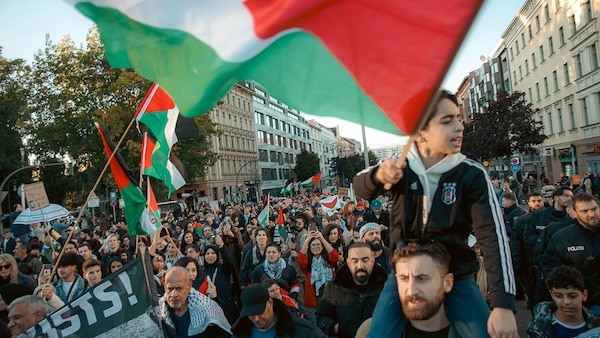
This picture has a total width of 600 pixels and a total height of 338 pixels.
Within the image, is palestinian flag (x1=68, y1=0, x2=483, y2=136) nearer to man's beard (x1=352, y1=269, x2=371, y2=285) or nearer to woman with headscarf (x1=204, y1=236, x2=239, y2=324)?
man's beard (x1=352, y1=269, x2=371, y2=285)

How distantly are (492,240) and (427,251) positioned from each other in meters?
0.35

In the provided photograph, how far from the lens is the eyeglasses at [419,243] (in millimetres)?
2404

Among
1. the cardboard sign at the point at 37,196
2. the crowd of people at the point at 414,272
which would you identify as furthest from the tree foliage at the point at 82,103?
the crowd of people at the point at 414,272

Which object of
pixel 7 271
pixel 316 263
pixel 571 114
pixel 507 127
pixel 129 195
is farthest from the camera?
pixel 507 127

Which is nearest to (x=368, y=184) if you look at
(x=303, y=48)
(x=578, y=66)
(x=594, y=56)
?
(x=303, y=48)

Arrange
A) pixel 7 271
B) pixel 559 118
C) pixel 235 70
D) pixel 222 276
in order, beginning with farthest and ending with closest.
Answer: pixel 559 118
pixel 222 276
pixel 7 271
pixel 235 70

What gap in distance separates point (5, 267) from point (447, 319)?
19.4 ft

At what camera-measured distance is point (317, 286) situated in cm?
721

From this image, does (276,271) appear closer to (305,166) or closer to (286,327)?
(286,327)

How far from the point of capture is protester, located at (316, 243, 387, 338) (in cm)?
477

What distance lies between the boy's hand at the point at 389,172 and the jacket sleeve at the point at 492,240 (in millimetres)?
531

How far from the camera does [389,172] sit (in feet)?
7.32

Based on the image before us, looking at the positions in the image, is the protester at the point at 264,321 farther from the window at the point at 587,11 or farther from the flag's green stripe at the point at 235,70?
the window at the point at 587,11

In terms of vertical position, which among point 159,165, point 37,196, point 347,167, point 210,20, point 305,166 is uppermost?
point 305,166
